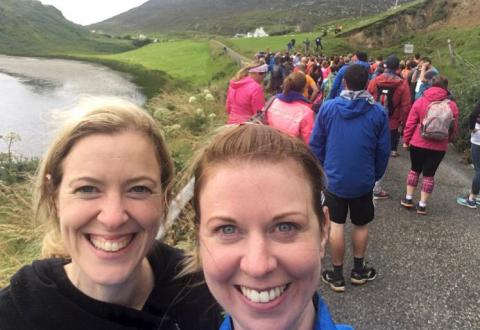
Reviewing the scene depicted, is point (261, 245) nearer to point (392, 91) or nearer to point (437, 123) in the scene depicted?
point (437, 123)

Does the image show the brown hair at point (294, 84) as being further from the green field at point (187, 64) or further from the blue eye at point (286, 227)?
the green field at point (187, 64)

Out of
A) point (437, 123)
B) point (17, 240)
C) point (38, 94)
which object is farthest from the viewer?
point (38, 94)

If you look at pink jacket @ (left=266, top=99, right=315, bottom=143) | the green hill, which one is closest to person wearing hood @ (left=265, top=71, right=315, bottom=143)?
pink jacket @ (left=266, top=99, right=315, bottom=143)

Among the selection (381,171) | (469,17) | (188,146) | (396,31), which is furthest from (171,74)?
(381,171)

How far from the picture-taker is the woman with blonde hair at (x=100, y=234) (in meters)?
1.64

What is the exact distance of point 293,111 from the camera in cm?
482

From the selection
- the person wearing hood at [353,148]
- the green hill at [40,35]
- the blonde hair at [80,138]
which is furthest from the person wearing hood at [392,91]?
the green hill at [40,35]

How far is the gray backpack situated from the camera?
5.78 metres

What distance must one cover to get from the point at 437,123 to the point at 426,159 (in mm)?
547

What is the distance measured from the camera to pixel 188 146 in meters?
8.60

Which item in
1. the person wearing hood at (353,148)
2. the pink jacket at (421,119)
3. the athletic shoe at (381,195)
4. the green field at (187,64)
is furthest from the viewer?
the green field at (187,64)

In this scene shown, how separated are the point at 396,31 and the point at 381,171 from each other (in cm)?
3710

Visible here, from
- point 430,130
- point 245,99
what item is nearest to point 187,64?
point 245,99

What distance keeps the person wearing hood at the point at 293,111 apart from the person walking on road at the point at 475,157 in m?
2.84
